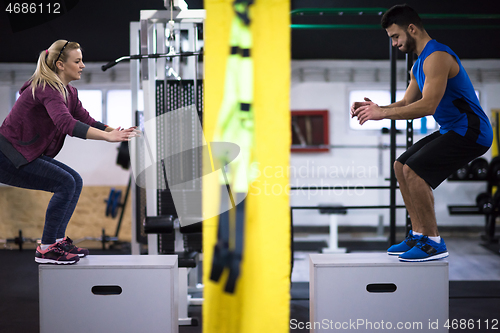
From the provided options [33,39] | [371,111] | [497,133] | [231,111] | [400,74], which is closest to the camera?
[231,111]

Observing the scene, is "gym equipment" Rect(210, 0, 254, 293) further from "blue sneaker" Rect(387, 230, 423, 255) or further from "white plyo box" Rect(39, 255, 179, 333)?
"blue sneaker" Rect(387, 230, 423, 255)

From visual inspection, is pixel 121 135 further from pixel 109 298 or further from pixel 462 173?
pixel 462 173

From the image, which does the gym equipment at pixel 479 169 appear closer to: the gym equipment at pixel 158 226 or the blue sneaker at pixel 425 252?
the blue sneaker at pixel 425 252

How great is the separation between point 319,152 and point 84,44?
3.43 meters

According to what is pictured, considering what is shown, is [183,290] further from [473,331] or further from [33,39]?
[33,39]

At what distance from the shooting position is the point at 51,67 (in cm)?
183

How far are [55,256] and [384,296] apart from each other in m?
1.49

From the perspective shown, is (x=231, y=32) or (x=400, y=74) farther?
(x=400, y=74)

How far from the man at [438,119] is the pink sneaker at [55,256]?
144cm

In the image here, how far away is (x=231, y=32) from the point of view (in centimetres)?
98

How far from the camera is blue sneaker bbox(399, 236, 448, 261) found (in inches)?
64.9

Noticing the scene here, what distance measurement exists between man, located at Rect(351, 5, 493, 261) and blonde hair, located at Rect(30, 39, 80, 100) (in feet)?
4.60

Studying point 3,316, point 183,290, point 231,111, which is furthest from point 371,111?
point 3,316

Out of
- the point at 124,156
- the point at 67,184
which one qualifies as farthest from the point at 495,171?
the point at 67,184
